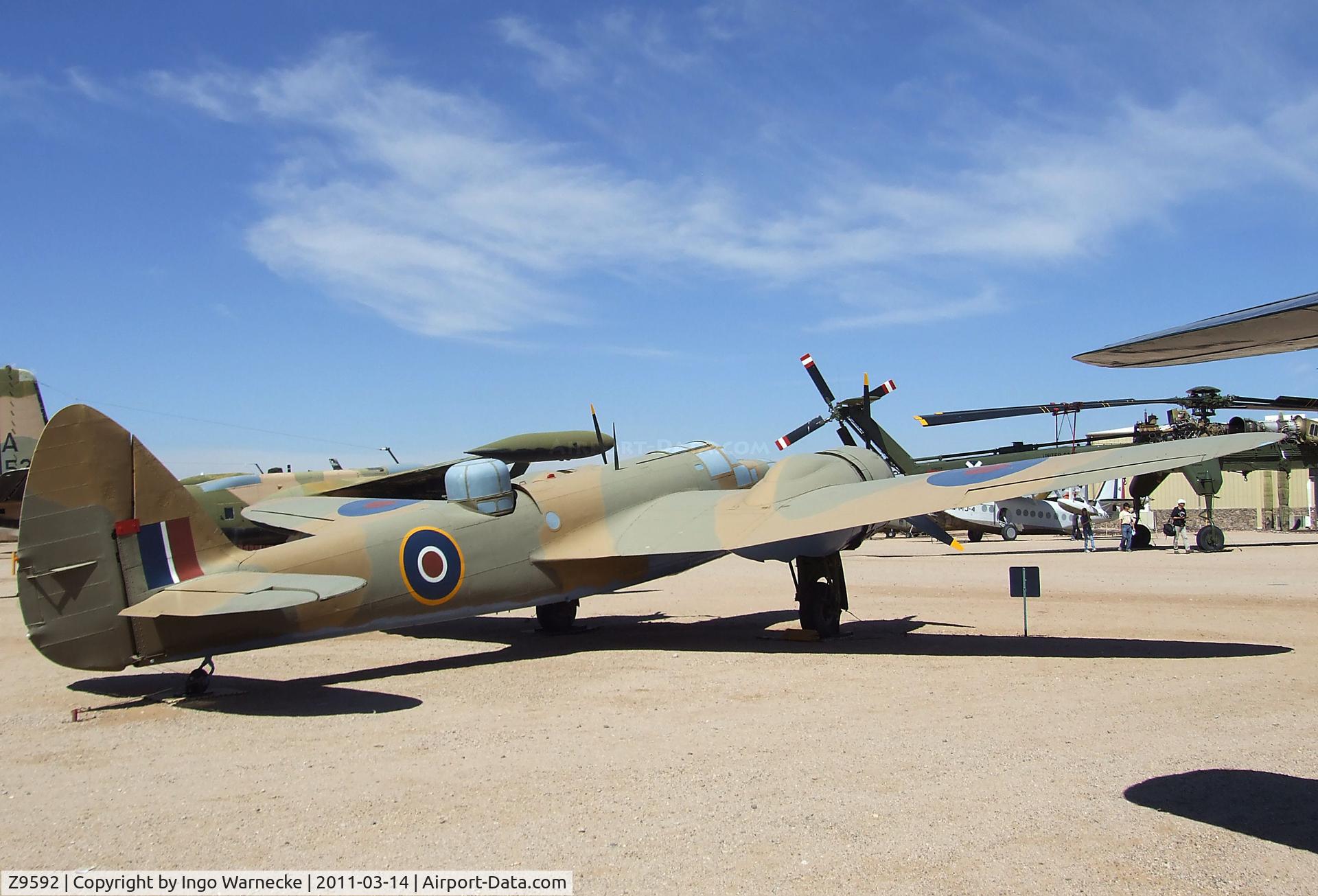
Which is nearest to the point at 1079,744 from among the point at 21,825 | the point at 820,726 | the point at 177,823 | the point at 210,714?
the point at 820,726

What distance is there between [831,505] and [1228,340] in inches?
307

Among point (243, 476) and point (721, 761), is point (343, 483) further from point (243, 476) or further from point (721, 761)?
point (721, 761)

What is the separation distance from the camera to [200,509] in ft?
34.0

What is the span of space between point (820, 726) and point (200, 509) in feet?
23.5

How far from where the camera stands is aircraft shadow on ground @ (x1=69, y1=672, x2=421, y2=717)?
9391 millimetres

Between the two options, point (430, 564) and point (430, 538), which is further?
point (430, 538)

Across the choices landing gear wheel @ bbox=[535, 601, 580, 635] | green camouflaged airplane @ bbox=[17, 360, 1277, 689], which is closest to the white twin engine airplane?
green camouflaged airplane @ bbox=[17, 360, 1277, 689]

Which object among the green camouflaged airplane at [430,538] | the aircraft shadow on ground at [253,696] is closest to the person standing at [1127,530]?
the green camouflaged airplane at [430,538]

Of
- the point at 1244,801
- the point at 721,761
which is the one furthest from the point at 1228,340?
the point at 721,761

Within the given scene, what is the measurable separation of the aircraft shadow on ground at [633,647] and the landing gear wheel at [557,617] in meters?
0.17

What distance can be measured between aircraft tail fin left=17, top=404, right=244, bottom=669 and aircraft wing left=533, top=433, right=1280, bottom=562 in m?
4.70

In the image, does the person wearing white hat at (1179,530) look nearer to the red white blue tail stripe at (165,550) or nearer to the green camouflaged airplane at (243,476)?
the green camouflaged airplane at (243,476)

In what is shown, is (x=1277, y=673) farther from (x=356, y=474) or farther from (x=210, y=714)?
(x=356, y=474)

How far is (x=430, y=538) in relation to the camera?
11.7 meters
